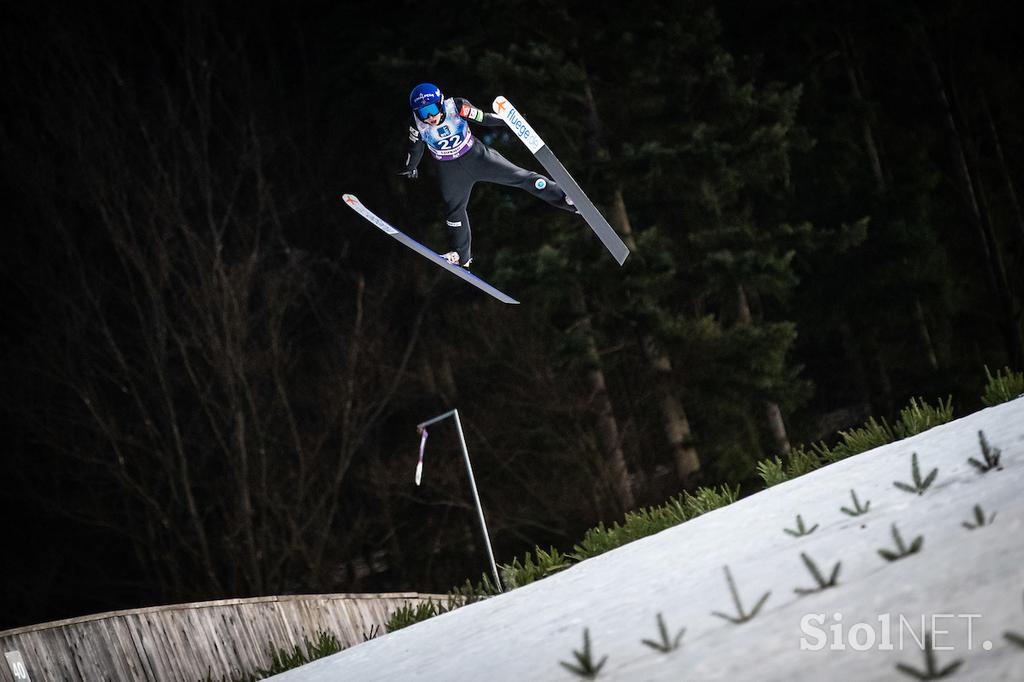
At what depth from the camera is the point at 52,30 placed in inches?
641

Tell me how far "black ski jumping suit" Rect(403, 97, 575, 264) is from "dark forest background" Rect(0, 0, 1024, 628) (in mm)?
6099

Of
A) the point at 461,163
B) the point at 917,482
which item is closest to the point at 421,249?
the point at 461,163

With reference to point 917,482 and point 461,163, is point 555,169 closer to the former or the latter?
point 461,163

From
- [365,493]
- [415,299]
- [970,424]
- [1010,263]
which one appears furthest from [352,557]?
[1010,263]

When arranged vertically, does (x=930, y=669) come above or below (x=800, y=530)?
below

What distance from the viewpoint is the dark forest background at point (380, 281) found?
1534cm

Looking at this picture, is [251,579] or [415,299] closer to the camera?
[251,579]

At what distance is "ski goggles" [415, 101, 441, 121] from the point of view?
6316mm

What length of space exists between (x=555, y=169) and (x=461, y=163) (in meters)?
0.62

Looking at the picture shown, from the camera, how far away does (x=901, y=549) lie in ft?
11.1

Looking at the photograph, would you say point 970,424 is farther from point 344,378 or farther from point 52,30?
point 52,30

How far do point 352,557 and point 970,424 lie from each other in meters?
13.9

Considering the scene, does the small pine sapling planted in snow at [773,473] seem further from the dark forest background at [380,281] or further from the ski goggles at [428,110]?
the dark forest background at [380,281]

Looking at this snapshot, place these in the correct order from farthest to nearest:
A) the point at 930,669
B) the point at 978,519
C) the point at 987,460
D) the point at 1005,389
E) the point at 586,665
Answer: the point at 1005,389, the point at 987,460, the point at 586,665, the point at 978,519, the point at 930,669
